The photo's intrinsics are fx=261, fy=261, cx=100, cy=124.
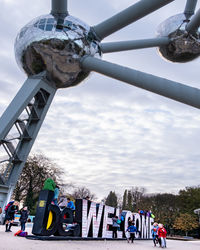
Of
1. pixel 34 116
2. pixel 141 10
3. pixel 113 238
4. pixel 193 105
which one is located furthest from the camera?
pixel 34 116

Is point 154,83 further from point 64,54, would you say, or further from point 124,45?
point 124,45

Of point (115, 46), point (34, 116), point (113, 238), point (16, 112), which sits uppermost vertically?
point (115, 46)

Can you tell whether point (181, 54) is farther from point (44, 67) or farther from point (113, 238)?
point (113, 238)

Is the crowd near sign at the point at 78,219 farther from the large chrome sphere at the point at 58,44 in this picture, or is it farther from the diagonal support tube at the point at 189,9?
the diagonal support tube at the point at 189,9

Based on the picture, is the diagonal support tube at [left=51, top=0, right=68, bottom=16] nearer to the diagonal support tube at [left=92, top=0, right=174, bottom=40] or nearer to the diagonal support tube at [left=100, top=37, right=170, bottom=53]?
the diagonal support tube at [left=92, top=0, right=174, bottom=40]

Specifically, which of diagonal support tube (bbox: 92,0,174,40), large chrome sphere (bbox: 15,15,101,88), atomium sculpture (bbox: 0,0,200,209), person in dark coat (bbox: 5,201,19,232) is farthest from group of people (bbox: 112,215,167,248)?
diagonal support tube (bbox: 92,0,174,40)

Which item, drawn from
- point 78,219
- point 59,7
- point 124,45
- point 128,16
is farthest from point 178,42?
point 78,219

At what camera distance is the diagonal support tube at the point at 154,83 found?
498 centimetres

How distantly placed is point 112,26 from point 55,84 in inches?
158

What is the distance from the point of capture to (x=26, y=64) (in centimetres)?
1109

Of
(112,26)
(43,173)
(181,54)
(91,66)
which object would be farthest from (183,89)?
(43,173)

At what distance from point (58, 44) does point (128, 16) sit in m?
2.66

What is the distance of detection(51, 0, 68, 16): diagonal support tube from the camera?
948 centimetres

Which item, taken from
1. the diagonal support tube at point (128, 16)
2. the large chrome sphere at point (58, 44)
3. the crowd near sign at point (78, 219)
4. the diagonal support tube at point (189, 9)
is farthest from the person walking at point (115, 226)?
the diagonal support tube at point (189, 9)
